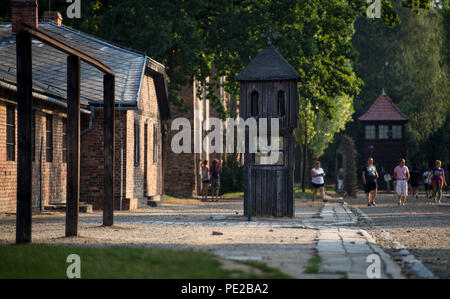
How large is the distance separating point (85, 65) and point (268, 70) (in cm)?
906

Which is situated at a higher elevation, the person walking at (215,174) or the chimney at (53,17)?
the chimney at (53,17)

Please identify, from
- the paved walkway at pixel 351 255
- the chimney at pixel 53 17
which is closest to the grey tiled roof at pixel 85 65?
the chimney at pixel 53 17

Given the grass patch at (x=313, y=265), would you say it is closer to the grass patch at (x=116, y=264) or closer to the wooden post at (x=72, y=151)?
the grass patch at (x=116, y=264)

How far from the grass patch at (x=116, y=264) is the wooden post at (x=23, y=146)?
964 mm

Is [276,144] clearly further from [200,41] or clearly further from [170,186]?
[170,186]

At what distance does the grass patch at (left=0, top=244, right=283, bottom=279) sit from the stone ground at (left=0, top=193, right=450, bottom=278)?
0.74 meters

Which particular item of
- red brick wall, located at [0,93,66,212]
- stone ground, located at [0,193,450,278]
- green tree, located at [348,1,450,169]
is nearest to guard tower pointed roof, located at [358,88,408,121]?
green tree, located at [348,1,450,169]

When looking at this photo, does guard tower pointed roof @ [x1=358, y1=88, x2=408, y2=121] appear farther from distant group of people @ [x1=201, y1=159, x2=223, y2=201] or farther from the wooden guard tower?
the wooden guard tower

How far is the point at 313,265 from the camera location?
9.02 metres

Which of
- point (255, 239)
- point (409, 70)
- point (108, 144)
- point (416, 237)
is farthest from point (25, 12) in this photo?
point (409, 70)

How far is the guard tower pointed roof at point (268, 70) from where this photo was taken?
20406 mm

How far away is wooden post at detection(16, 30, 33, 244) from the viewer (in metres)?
11.5

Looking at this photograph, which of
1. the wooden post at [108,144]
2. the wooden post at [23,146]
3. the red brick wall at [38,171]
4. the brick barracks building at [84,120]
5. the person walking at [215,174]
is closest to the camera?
the wooden post at [23,146]

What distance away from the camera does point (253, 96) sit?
68.0 feet
